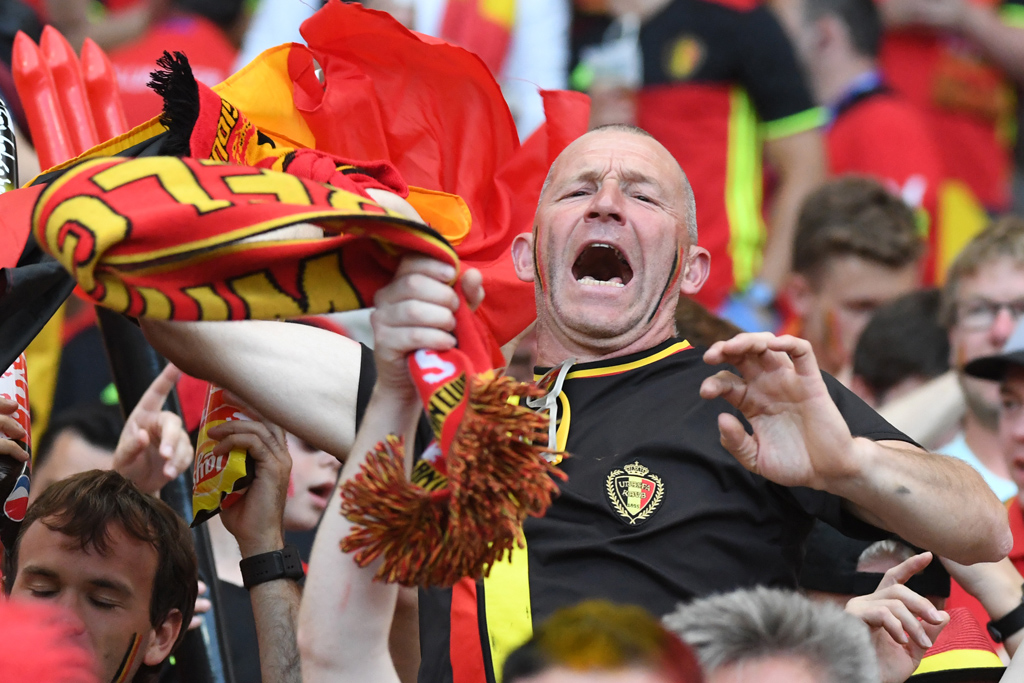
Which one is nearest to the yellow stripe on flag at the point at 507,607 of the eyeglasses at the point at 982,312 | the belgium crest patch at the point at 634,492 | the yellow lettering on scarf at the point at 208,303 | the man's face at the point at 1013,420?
the belgium crest patch at the point at 634,492

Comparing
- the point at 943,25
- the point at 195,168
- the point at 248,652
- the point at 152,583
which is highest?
the point at 943,25

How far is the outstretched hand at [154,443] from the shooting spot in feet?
8.59

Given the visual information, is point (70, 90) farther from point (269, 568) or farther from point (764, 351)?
point (764, 351)

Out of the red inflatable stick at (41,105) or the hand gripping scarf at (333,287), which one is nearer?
the hand gripping scarf at (333,287)

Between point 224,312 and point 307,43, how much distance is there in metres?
1.14

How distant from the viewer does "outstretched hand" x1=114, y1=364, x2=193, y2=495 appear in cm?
262

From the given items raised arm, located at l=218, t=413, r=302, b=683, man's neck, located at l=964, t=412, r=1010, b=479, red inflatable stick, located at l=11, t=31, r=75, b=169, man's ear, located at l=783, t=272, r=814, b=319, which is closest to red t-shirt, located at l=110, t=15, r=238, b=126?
red inflatable stick, located at l=11, t=31, r=75, b=169

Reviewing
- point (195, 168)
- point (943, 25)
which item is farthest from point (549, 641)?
point (943, 25)

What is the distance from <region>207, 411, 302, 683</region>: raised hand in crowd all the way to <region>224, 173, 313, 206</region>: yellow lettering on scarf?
0.86 m

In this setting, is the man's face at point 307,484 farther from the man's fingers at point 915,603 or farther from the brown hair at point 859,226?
the brown hair at point 859,226

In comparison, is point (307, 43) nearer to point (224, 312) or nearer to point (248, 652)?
point (224, 312)

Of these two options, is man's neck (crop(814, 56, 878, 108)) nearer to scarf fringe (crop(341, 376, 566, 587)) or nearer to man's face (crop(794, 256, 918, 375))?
man's face (crop(794, 256, 918, 375))

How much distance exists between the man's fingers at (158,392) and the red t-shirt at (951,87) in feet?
13.5

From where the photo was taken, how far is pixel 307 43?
2.62 meters
